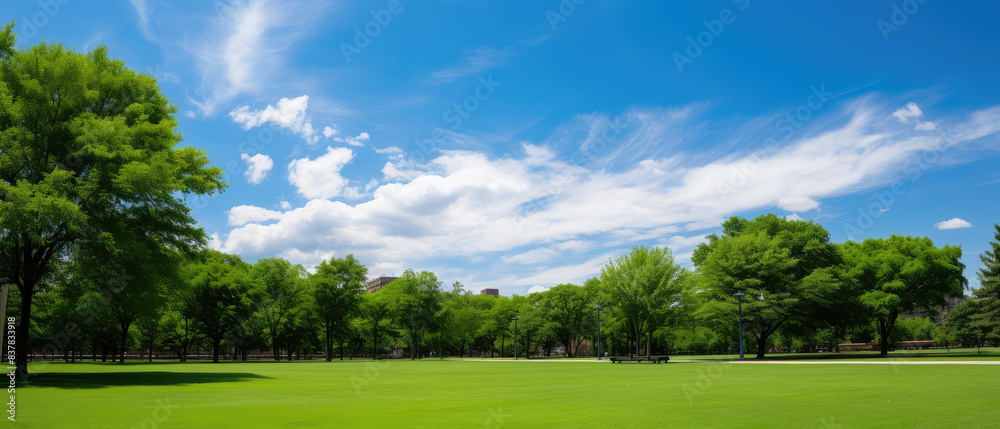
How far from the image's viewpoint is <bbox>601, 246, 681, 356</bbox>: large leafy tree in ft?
192

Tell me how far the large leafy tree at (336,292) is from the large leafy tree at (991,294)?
6937cm

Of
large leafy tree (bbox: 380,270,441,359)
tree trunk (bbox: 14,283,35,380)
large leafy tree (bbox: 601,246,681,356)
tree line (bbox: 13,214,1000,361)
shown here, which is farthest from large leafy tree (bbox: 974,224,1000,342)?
tree trunk (bbox: 14,283,35,380)

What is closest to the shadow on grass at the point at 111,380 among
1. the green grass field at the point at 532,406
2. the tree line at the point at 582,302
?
the green grass field at the point at 532,406

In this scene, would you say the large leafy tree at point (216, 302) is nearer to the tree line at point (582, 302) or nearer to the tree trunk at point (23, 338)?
the tree line at point (582, 302)

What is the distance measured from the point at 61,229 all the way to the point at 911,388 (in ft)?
99.8

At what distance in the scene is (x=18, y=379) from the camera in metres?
21.4

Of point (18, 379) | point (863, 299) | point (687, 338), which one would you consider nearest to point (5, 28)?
point (18, 379)

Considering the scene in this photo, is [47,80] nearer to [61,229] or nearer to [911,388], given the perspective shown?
[61,229]

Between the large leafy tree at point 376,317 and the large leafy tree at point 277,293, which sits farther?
the large leafy tree at point 376,317

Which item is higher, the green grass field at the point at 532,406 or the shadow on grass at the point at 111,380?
the green grass field at the point at 532,406

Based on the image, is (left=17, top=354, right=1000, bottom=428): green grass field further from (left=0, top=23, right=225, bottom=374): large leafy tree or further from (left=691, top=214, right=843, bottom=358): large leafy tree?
(left=691, top=214, right=843, bottom=358): large leafy tree

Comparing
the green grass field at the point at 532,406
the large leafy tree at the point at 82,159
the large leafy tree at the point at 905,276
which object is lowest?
the green grass field at the point at 532,406

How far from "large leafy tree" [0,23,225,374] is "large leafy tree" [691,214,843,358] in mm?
42224

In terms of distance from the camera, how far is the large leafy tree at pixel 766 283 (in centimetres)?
4925
